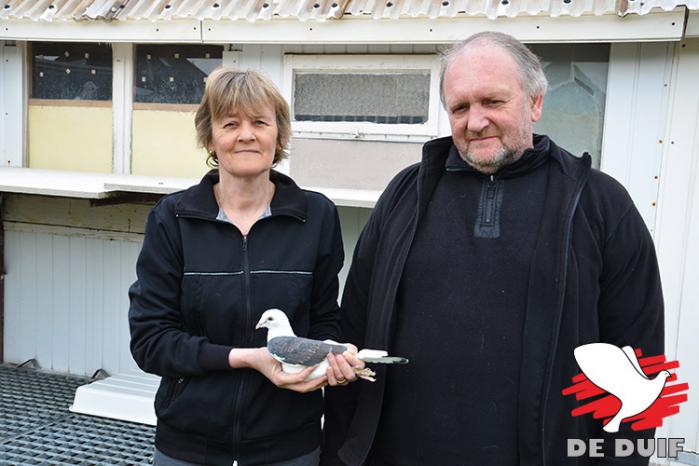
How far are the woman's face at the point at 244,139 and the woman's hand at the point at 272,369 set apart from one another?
540 mm

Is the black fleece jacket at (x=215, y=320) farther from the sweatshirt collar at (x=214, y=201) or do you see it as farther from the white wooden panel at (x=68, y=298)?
the white wooden panel at (x=68, y=298)

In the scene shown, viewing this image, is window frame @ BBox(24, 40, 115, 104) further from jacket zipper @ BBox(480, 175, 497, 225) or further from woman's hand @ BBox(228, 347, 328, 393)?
jacket zipper @ BBox(480, 175, 497, 225)

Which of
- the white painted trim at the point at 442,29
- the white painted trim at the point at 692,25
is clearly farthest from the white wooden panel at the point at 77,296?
the white painted trim at the point at 692,25

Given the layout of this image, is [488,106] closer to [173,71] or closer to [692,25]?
[692,25]

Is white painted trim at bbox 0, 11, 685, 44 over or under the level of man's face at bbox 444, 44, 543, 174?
over

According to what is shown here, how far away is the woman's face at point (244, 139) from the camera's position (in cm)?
191

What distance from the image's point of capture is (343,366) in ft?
5.85

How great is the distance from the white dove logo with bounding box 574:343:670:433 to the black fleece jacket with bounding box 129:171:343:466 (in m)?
0.85

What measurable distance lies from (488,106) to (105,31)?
3.33 metres

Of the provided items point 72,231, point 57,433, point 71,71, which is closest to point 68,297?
point 72,231

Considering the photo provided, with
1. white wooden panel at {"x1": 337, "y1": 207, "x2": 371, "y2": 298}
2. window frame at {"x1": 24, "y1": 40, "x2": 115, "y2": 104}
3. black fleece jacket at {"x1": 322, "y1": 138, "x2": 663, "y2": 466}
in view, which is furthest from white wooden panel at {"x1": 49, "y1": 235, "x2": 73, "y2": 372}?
black fleece jacket at {"x1": 322, "y1": 138, "x2": 663, "y2": 466}

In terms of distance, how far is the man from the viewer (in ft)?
5.74

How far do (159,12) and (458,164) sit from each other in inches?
118

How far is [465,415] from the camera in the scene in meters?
1.84
